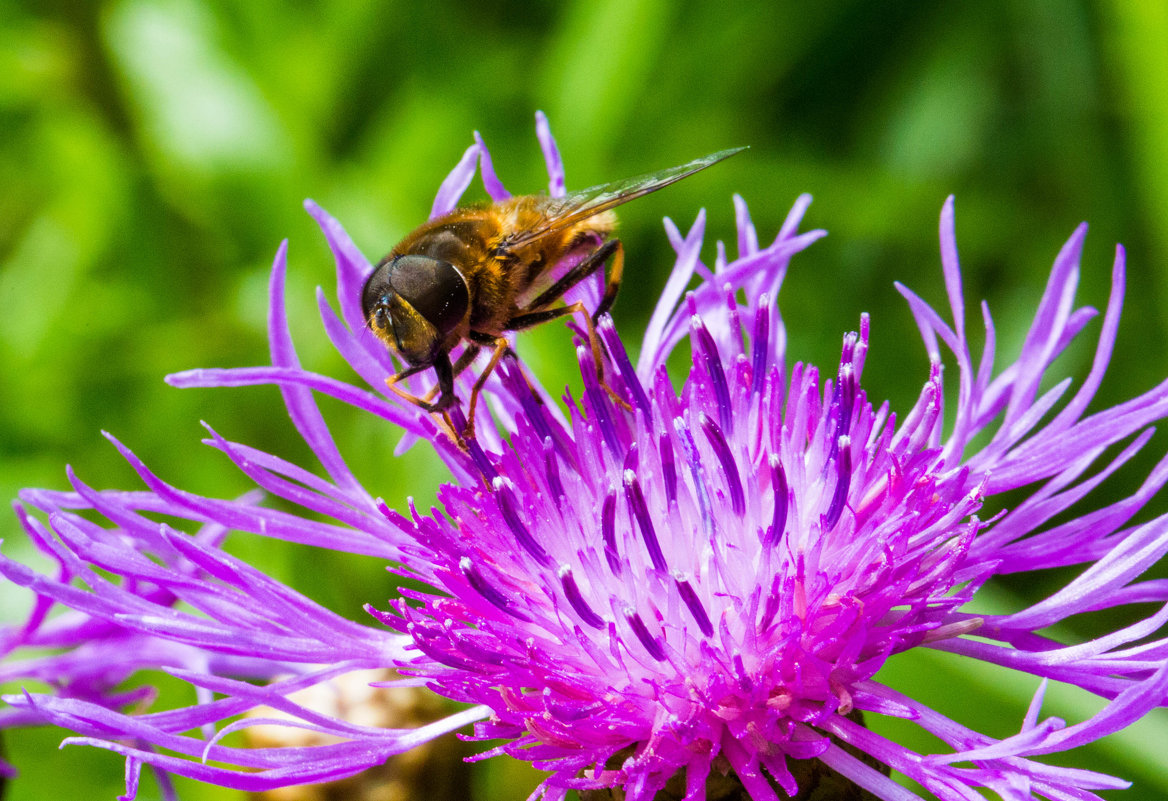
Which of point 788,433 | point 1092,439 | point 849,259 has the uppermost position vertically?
point 849,259

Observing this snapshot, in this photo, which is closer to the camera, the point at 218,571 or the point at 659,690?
the point at 659,690

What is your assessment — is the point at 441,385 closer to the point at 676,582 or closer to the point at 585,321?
the point at 585,321

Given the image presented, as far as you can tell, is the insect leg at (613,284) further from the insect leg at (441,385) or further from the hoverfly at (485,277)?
the insect leg at (441,385)

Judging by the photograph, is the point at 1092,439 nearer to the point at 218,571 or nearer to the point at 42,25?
the point at 218,571

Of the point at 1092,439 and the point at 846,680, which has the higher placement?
the point at 1092,439

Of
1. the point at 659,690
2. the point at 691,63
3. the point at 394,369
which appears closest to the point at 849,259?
the point at 691,63

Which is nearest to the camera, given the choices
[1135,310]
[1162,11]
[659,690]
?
[659,690]

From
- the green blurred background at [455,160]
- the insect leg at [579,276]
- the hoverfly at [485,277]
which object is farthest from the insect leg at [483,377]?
the green blurred background at [455,160]
